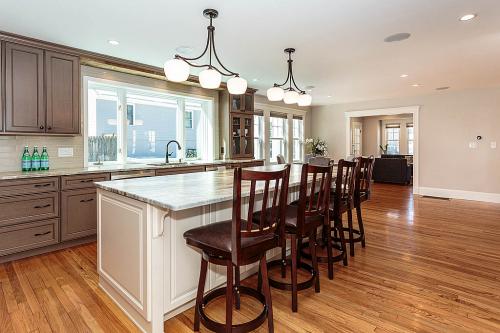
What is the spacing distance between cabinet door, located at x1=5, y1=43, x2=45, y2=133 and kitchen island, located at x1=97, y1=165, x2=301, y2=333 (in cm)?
183

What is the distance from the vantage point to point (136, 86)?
4590 millimetres

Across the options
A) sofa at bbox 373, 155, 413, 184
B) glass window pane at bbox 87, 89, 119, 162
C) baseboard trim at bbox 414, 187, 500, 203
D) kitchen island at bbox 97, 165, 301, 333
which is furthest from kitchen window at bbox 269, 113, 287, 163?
kitchen island at bbox 97, 165, 301, 333

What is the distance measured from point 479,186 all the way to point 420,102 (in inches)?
89.7

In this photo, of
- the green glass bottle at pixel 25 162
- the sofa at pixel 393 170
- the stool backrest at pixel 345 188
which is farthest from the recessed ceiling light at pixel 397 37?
the sofa at pixel 393 170

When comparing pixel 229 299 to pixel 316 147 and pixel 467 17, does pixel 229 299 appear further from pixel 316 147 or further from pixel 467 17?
pixel 316 147

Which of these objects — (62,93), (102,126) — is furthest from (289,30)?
(102,126)

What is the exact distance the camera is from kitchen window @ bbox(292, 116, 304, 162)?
831 centimetres

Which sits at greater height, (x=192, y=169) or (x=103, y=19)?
(x=103, y=19)

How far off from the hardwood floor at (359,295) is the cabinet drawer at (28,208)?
0.45m

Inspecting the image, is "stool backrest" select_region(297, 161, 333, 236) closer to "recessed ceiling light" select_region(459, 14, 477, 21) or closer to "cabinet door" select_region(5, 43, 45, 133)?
"recessed ceiling light" select_region(459, 14, 477, 21)

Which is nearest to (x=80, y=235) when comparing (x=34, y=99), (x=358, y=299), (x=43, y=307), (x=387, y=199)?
(x=43, y=307)

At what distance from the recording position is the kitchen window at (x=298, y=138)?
8312mm

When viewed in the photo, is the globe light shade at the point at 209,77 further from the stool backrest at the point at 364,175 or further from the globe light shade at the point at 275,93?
the stool backrest at the point at 364,175

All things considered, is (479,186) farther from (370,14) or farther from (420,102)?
(370,14)
